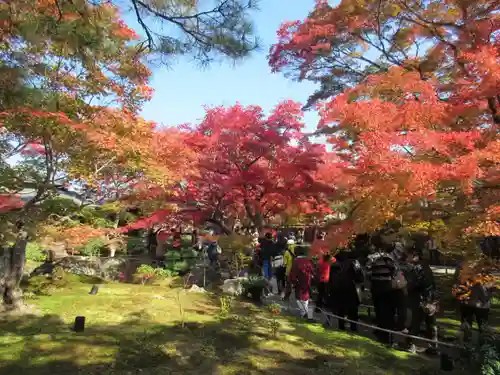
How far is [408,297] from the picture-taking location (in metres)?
5.80

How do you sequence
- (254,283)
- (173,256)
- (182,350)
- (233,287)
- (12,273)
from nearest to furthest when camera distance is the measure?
(182,350) → (12,273) → (254,283) → (233,287) → (173,256)

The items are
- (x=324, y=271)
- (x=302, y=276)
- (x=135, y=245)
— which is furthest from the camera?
(x=135, y=245)

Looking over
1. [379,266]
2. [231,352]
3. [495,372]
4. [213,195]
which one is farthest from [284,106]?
[495,372]

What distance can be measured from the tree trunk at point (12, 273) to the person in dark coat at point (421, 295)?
688cm

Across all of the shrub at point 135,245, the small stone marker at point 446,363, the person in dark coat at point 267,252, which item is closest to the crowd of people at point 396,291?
the small stone marker at point 446,363

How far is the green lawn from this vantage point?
14.8 ft

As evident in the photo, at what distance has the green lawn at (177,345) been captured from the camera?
14.8 ft

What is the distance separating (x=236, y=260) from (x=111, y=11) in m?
8.04

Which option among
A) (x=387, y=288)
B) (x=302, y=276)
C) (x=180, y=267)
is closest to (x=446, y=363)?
(x=387, y=288)

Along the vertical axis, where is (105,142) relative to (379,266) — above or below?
above

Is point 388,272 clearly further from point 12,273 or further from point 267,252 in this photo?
point 12,273

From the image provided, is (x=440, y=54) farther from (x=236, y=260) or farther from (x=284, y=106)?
(x=236, y=260)

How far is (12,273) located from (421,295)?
285 inches

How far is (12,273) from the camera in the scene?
705cm
